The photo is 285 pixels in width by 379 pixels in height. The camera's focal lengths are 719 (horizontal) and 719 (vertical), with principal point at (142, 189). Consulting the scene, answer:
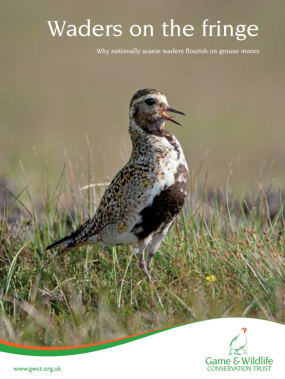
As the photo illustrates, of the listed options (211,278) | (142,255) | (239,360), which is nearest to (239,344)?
(239,360)

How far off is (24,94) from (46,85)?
134 cm

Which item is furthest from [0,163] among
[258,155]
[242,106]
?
[242,106]

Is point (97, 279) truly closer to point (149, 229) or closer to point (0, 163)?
point (149, 229)

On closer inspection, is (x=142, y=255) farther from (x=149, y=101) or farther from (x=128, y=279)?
(x=149, y=101)

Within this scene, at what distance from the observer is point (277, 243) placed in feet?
17.7

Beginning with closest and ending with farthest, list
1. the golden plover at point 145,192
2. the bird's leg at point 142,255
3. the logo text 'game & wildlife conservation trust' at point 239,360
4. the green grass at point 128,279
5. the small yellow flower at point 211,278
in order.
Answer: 1. the logo text 'game & wildlife conservation trust' at point 239,360
2. the green grass at point 128,279
3. the small yellow flower at point 211,278
4. the golden plover at point 145,192
5. the bird's leg at point 142,255

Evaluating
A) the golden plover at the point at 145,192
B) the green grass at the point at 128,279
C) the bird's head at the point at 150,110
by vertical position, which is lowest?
the green grass at the point at 128,279

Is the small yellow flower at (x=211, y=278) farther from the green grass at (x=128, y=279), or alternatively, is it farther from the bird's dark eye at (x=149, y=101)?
the bird's dark eye at (x=149, y=101)

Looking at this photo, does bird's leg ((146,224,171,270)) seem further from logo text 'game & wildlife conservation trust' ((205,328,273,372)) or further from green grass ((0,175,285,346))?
logo text 'game & wildlife conservation trust' ((205,328,273,372))

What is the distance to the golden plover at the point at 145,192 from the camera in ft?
17.0

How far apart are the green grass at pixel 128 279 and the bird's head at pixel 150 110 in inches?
30.4

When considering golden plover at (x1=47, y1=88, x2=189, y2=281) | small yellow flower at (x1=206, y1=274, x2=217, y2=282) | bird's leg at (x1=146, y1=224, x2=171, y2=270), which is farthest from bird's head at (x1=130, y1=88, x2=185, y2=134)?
small yellow flower at (x1=206, y1=274, x2=217, y2=282)

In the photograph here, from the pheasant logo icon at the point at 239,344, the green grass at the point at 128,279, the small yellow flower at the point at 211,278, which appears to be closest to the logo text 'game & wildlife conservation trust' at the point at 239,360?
the pheasant logo icon at the point at 239,344

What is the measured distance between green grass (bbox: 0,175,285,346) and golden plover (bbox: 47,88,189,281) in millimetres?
196
